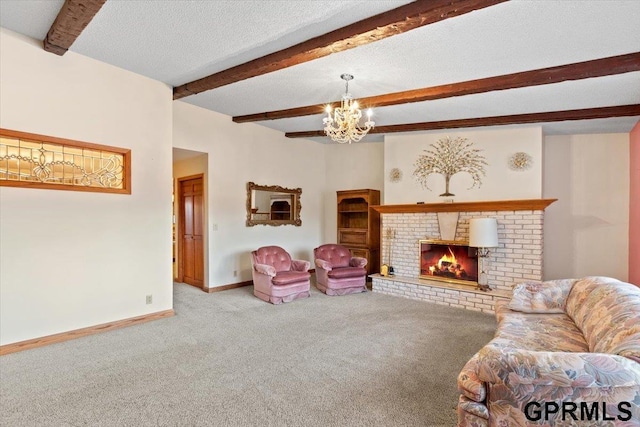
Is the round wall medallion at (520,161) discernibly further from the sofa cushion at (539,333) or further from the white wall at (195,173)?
the white wall at (195,173)

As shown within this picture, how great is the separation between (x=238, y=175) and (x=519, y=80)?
14.7 ft

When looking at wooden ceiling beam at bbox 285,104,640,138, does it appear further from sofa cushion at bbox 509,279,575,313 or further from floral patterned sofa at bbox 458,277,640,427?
floral patterned sofa at bbox 458,277,640,427

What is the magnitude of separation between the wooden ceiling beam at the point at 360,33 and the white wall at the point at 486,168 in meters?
3.27

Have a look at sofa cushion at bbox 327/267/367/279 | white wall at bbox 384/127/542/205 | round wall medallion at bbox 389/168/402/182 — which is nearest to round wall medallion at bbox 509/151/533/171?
white wall at bbox 384/127/542/205

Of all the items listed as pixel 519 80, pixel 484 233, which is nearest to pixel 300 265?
pixel 484 233

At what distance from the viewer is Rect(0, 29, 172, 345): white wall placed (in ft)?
10.3

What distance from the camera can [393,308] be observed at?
4672 mm

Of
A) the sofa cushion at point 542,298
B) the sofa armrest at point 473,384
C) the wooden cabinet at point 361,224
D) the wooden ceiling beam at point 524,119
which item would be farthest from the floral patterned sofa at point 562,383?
the wooden cabinet at point 361,224

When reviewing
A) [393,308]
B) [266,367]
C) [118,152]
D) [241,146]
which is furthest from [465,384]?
[241,146]

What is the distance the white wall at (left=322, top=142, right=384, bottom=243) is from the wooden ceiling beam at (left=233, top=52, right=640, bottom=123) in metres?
2.50

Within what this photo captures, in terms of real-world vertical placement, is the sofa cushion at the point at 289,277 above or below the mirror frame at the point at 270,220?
below

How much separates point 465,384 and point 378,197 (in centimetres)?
530

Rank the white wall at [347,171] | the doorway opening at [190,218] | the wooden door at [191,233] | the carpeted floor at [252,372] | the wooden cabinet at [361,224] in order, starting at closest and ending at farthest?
1. the carpeted floor at [252,372]
2. the doorway opening at [190,218]
3. the wooden door at [191,233]
4. the wooden cabinet at [361,224]
5. the white wall at [347,171]

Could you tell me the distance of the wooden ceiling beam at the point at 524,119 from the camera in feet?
13.5
